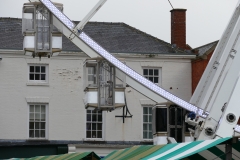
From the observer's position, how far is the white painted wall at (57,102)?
4203 centimetres

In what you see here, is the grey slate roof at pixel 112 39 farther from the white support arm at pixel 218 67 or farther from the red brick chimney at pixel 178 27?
the white support arm at pixel 218 67

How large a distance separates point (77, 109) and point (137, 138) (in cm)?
321

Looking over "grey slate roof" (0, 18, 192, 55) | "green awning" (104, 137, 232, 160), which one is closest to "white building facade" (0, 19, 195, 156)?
"grey slate roof" (0, 18, 192, 55)

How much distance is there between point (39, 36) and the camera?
20594 millimetres

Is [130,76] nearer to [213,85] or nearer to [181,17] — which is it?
[213,85]

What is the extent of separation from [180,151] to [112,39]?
31529 millimetres

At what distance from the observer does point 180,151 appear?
14.7m

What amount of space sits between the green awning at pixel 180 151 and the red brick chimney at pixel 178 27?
27864mm

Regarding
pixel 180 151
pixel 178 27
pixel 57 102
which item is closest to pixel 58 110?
pixel 57 102

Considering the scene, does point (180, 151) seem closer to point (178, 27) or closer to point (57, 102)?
point (57, 102)

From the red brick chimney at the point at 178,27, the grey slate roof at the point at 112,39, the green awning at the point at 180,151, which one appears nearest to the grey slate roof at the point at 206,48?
the grey slate roof at the point at 112,39

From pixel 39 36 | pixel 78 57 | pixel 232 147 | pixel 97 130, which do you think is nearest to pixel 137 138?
pixel 97 130

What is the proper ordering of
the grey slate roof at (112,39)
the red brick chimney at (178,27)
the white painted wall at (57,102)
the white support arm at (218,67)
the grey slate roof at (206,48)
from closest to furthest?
the white support arm at (218,67) < the white painted wall at (57,102) < the grey slate roof at (112,39) < the grey slate roof at (206,48) < the red brick chimney at (178,27)

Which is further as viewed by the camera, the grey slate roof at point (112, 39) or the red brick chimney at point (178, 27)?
the red brick chimney at point (178, 27)
